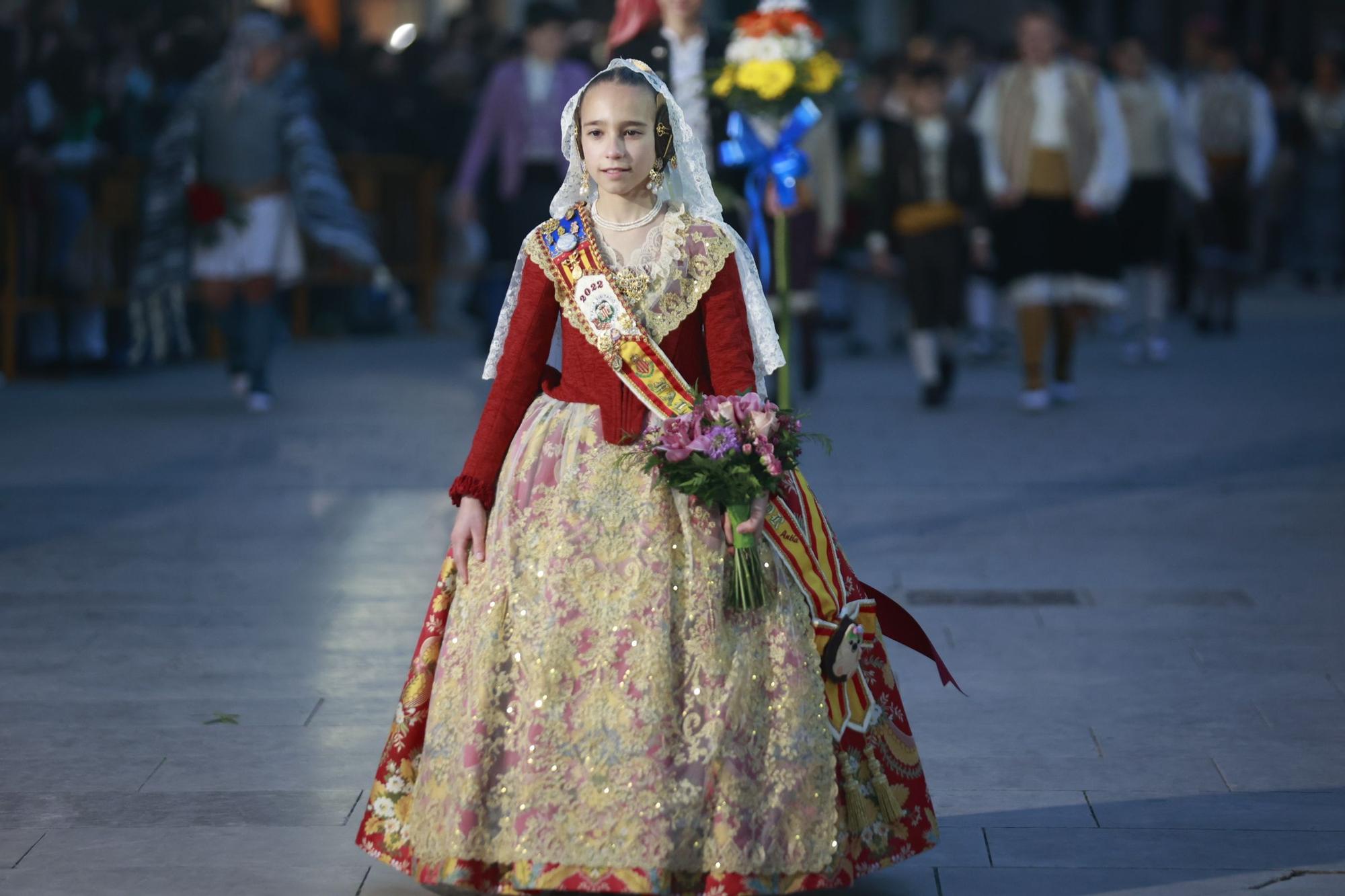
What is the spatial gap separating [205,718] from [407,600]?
159cm

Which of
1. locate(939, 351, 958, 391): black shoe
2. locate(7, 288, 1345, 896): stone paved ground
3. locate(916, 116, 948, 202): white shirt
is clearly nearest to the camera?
locate(7, 288, 1345, 896): stone paved ground

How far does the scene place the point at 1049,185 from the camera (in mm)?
12367

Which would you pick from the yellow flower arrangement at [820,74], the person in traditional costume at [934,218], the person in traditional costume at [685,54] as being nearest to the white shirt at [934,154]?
the person in traditional costume at [934,218]

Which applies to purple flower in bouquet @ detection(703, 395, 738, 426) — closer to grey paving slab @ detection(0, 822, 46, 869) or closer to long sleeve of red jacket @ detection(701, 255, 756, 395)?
long sleeve of red jacket @ detection(701, 255, 756, 395)


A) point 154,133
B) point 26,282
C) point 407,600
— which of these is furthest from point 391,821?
point 154,133

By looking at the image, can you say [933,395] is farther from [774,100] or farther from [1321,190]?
[1321,190]

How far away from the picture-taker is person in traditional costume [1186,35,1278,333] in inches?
704

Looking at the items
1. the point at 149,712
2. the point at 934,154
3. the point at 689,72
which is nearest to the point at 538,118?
the point at 934,154

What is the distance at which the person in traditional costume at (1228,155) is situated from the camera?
704 inches

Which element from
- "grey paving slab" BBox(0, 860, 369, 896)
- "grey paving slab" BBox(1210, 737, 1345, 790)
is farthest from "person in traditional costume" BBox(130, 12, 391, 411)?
"grey paving slab" BBox(0, 860, 369, 896)

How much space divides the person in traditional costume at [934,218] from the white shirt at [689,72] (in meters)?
4.78

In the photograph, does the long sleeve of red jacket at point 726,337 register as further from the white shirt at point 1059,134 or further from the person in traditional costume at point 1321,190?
the person in traditional costume at point 1321,190

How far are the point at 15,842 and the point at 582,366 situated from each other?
5.06 feet

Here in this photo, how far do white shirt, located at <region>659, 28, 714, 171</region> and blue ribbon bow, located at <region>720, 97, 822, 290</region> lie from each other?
0.45 metres
